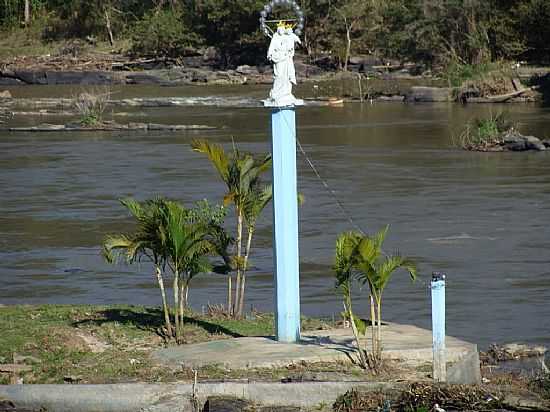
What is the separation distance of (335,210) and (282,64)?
13902 mm

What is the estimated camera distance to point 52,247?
74.5ft

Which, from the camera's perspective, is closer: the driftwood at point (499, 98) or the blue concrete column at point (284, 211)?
the blue concrete column at point (284, 211)

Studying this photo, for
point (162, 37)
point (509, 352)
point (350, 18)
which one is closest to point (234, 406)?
point (509, 352)

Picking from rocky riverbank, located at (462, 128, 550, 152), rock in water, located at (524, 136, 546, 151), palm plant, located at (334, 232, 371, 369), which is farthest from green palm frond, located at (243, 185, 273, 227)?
rock in water, located at (524, 136, 546, 151)

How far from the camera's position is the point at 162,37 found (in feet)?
275

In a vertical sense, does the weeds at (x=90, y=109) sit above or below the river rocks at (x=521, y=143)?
above

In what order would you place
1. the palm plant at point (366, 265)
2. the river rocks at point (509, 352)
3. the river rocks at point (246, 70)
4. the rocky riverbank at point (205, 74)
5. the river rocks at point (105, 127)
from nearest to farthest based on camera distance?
the palm plant at point (366, 265), the river rocks at point (509, 352), the river rocks at point (105, 127), the rocky riverbank at point (205, 74), the river rocks at point (246, 70)

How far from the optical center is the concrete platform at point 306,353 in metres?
11.5

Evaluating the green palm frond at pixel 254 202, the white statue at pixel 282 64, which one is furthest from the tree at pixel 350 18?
the white statue at pixel 282 64

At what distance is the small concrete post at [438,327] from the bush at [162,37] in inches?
2920

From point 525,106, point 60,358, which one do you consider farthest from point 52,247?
point 525,106

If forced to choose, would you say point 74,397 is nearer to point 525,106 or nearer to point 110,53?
point 525,106

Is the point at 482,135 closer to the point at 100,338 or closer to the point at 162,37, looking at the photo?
the point at 100,338

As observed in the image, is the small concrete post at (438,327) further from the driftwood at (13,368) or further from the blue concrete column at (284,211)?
the driftwood at (13,368)
